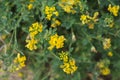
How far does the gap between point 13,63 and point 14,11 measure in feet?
1.51

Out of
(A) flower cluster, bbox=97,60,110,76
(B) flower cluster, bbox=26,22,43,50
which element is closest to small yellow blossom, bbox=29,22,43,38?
(B) flower cluster, bbox=26,22,43,50

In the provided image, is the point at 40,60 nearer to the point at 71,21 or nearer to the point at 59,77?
the point at 59,77

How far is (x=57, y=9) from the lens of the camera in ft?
6.21

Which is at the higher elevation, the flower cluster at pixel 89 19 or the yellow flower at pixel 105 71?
the flower cluster at pixel 89 19

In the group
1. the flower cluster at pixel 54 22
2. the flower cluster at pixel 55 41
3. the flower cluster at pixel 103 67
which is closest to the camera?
the flower cluster at pixel 55 41

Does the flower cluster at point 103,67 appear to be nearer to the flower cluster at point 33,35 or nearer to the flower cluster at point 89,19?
the flower cluster at point 89,19

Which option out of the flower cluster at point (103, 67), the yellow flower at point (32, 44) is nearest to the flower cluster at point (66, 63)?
the yellow flower at point (32, 44)

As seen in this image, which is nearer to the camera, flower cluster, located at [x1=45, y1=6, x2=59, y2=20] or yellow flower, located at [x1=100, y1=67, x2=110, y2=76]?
flower cluster, located at [x1=45, y1=6, x2=59, y2=20]

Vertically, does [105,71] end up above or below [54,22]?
below

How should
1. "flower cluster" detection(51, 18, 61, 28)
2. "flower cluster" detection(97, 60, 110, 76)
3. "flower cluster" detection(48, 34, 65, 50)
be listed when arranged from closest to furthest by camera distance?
"flower cluster" detection(48, 34, 65, 50) → "flower cluster" detection(51, 18, 61, 28) → "flower cluster" detection(97, 60, 110, 76)

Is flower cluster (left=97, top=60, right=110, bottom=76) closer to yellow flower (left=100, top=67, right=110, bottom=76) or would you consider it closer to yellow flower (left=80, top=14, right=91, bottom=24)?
yellow flower (left=100, top=67, right=110, bottom=76)

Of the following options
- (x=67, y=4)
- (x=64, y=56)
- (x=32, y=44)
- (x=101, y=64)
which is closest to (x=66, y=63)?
(x=64, y=56)

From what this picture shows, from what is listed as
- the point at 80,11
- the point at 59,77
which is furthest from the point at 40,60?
the point at 80,11

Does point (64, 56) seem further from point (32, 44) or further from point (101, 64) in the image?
point (101, 64)
